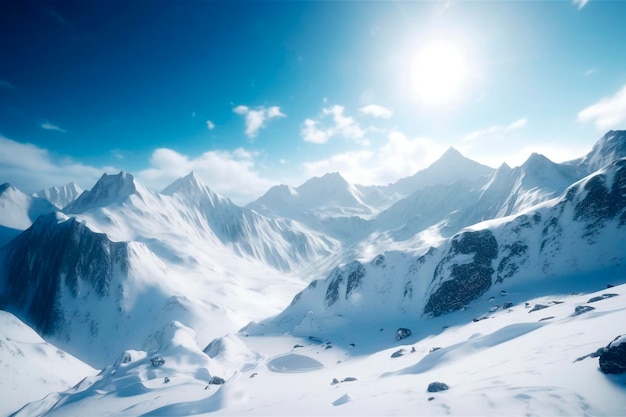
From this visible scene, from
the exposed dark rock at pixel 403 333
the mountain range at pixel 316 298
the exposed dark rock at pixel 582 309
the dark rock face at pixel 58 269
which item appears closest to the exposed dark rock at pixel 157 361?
the mountain range at pixel 316 298

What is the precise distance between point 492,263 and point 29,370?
116022 millimetres

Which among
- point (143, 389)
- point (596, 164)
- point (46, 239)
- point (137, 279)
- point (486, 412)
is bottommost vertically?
point (143, 389)

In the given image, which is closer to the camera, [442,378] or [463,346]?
[442,378]

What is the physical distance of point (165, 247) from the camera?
184375mm

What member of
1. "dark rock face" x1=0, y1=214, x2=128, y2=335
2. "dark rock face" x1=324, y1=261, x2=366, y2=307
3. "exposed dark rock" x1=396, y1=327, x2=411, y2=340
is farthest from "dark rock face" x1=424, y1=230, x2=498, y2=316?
"dark rock face" x1=0, y1=214, x2=128, y2=335

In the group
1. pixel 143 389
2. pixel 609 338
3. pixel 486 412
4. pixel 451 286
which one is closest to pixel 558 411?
pixel 486 412

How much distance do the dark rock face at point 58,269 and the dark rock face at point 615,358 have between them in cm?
15692

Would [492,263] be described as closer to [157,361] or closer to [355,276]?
[355,276]

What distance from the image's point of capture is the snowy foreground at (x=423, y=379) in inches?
563

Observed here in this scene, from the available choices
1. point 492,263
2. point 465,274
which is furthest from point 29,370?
point 492,263

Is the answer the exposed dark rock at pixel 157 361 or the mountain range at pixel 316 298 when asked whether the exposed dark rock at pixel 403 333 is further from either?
the exposed dark rock at pixel 157 361

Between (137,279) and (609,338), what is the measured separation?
154 metres

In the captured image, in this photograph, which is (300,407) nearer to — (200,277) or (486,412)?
(486,412)

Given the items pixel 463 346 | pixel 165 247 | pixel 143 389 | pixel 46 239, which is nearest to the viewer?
pixel 463 346
